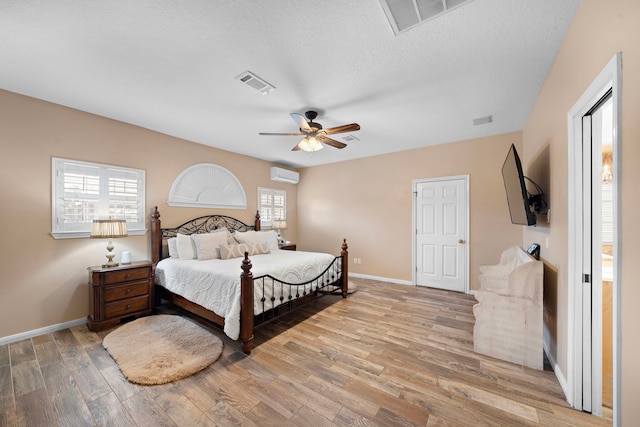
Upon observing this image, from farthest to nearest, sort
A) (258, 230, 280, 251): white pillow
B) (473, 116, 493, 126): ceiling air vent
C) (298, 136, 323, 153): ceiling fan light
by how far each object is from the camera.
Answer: (258, 230, 280, 251): white pillow
(473, 116, 493, 126): ceiling air vent
(298, 136, 323, 153): ceiling fan light

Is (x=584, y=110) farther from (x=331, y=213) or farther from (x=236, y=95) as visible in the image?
(x=331, y=213)

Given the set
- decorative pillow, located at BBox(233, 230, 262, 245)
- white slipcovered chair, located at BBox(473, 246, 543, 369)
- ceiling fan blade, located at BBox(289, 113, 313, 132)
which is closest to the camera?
white slipcovered chair, located at BBox(473, 246, 543, 369)

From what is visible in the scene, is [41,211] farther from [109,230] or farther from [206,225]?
[206,225]

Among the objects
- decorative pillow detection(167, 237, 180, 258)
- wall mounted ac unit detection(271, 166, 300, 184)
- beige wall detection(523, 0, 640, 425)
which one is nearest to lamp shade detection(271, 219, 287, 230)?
wall mounted ac unit detection(271, 166, 300, 184)

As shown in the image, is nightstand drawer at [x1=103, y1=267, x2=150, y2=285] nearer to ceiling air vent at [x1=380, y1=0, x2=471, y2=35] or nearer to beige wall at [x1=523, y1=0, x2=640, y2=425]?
ceiling air vent at [x1=380, y1=0, x2=471, y2=35]

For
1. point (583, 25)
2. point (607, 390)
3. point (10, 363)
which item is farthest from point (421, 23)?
point (10, 363)

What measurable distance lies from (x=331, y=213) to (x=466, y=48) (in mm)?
4266

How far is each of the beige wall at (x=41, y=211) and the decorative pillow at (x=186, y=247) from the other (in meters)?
0.57

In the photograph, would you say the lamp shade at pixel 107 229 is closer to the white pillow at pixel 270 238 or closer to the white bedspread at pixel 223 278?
the white bedspread at pixel 223 278

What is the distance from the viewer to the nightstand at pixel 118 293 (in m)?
2.89

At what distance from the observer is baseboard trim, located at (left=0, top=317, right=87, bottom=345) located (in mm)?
2609

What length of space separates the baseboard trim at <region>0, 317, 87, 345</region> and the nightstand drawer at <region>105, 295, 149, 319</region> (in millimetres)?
513

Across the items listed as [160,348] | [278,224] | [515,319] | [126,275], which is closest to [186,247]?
[126,275]

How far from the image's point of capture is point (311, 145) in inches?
125
